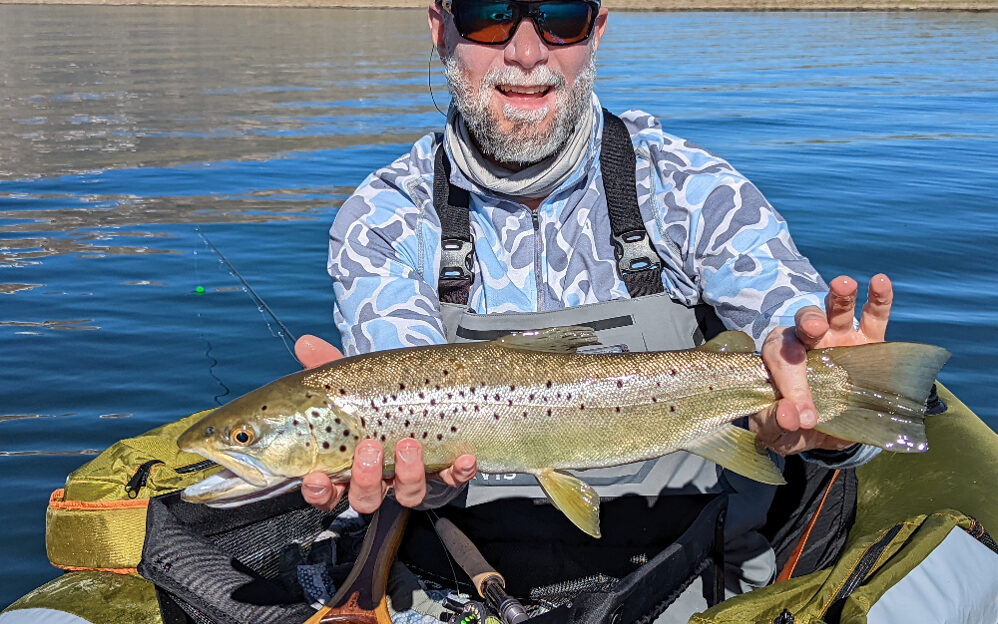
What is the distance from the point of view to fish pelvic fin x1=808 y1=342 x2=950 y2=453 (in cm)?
296

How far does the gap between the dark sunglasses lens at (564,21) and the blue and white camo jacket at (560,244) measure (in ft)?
1.08

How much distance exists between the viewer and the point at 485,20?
13.6 feet

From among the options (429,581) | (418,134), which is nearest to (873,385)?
(429,581)

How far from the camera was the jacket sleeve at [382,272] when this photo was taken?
3.79 metres

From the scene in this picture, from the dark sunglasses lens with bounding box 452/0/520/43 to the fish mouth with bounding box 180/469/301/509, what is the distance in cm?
218

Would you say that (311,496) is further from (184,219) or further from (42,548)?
(184,219)

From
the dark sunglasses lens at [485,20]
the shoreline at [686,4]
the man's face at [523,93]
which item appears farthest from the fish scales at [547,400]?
the shoreline at [686,4]

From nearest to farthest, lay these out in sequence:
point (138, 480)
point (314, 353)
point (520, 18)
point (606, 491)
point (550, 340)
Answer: point (550, 340) < point (314, 353) < point (606, 491) < point (520, 18) < point (138, 480)

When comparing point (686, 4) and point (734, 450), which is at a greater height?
point (734, 450)

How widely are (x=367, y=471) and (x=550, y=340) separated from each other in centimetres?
79

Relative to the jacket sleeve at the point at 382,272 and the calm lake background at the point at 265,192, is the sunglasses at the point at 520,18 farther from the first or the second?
the calm lake background at the point at 265,192

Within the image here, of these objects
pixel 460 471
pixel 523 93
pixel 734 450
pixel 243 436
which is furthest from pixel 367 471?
pixel 523 93

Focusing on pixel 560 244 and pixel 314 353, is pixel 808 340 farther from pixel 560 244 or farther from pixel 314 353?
pixel 314 353

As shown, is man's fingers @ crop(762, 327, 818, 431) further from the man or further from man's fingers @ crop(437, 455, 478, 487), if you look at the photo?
man's fingers @ crop(437, 455, 478, 487)
